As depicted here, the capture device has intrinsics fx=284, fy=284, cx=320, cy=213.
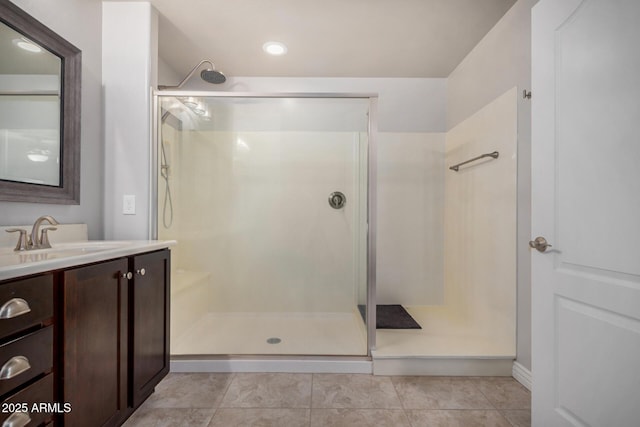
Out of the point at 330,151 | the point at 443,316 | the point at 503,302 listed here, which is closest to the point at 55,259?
the point at 330,151

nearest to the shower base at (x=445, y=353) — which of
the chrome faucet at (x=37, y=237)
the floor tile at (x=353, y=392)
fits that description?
the floor tile at (x=353, y=392)

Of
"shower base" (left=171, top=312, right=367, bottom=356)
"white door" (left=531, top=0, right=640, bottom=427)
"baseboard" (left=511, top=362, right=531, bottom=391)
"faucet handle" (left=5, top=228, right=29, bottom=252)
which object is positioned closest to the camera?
"white door" (left=531, top=0, right=640, bottom=427)

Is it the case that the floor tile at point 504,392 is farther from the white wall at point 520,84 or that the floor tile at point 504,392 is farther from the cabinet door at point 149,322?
the cabinet door at point 149,322

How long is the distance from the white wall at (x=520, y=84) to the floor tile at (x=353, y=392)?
2.92 feet

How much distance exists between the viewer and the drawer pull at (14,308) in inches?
29.3

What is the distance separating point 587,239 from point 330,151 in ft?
4.88

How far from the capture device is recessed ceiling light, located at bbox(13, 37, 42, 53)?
1.28 meters

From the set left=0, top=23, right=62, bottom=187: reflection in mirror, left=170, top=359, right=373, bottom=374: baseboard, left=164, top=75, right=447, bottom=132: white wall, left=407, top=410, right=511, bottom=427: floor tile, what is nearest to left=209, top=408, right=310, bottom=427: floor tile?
left=170, top=359, right=373, bottom=374: baseboard

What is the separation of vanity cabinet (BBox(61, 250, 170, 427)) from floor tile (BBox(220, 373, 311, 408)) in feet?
1.41

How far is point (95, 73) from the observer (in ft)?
5.80

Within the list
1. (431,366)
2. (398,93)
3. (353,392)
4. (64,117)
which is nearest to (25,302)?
(64,117)

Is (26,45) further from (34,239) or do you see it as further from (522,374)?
(522,374)

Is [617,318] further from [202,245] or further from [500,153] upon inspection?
[202,245]

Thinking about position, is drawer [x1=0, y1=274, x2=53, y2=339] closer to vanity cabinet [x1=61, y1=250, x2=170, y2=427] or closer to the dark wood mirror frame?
vanity cabinet [x1=61, y1=250, x2=170, y2=427]
